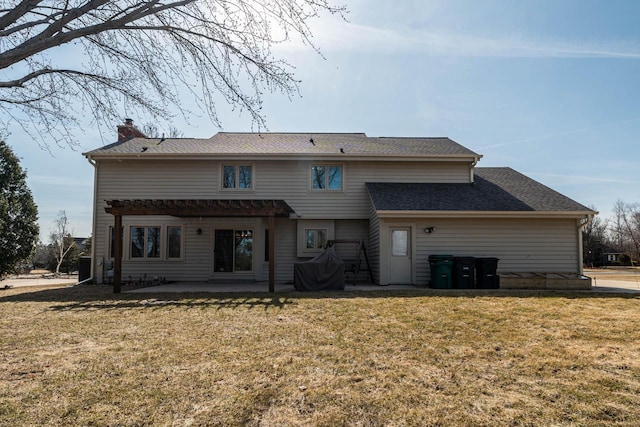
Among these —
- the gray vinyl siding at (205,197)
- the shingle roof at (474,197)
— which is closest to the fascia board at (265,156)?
the gray vinyl siding at (205,197)

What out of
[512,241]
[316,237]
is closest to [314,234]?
[316,237]

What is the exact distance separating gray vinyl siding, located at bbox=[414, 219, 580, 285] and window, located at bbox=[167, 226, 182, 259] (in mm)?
8309

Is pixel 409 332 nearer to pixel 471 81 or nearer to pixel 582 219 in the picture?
pixel 471 81

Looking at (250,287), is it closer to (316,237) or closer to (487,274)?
(316,237)

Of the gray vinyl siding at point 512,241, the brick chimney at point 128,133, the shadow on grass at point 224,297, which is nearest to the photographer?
the shadow on grass at point 224,297

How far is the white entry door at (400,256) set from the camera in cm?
1205

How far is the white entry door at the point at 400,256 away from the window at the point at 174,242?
24.5 feet

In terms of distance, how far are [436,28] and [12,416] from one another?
751 centimetres

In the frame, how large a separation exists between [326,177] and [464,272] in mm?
5646

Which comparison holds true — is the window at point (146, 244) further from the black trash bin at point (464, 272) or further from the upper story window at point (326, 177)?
the black trash bin at point (464, 272)

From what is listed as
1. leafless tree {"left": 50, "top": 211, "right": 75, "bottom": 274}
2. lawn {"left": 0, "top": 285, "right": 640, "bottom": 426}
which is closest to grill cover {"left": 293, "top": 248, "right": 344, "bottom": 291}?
lawn {"left": 0, "top": 285, "right": 640, "bottom": 426}

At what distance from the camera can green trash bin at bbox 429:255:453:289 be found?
36.7 ft

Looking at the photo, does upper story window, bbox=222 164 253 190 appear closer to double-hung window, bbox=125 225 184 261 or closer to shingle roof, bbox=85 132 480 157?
shingle roof, bbox=85 132 480 157

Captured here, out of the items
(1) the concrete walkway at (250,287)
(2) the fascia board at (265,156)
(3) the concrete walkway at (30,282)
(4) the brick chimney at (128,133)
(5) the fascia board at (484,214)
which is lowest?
(3) the concrete walkway at (30,282)
